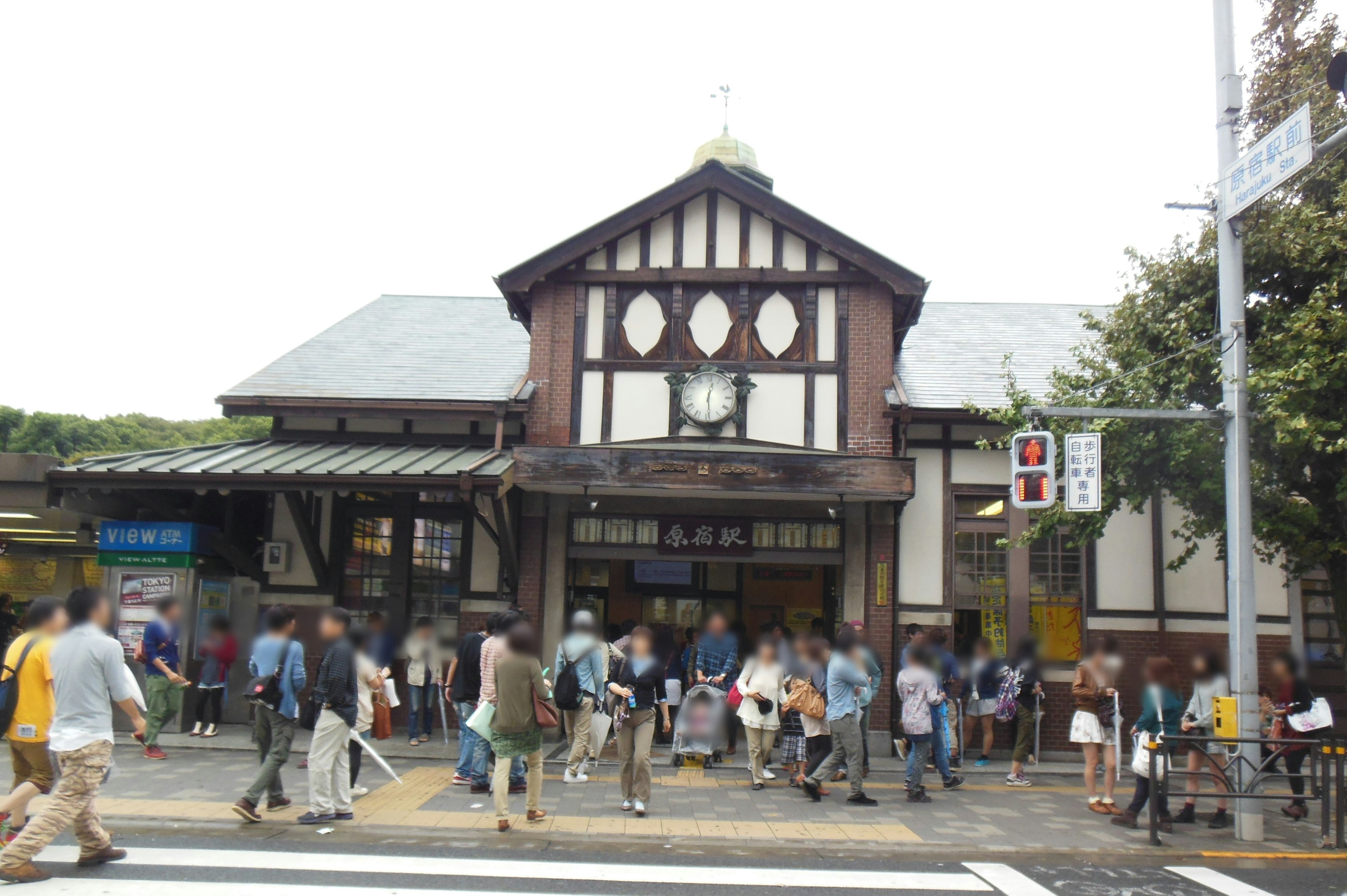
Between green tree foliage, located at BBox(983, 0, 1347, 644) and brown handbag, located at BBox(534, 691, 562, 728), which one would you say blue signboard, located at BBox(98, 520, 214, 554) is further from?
green tree foliage, located at BBox(983, 0, 1347, 644)

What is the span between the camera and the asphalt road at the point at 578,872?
669 centimetres

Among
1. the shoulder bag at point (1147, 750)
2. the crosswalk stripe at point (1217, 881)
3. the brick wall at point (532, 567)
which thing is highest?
the brick wall at point (532, 567)

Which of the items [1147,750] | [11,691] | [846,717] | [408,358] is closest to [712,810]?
[846,717]

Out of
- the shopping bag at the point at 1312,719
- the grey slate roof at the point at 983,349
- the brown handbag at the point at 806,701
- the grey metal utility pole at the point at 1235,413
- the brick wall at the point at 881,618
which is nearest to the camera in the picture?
the grey metal utility pole at the point at 1235,413

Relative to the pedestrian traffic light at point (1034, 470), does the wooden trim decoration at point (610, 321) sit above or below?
above

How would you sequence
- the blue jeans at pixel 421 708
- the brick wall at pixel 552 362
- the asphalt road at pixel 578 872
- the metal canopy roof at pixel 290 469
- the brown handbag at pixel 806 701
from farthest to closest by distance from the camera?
the brick wall at pixel 552 362 < the blue jeans at pixel 421 708 < the metal canopy roof at pixel 290 469 < the brown handbag at pixel 806 701 < the asphalt road at pixel 578 872

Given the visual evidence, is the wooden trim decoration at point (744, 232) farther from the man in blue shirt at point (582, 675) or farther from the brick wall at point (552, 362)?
the man in blue shirt at point (582, 675)

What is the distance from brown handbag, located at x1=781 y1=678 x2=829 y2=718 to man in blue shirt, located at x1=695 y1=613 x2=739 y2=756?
57.3 inches

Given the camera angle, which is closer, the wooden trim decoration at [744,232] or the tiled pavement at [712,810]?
the tiled pavement at [712,810]

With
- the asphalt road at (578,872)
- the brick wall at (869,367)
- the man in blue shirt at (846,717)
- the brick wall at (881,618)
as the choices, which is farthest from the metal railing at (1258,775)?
the brick wall at (869,367)

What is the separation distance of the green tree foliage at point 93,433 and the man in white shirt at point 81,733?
4122 cm

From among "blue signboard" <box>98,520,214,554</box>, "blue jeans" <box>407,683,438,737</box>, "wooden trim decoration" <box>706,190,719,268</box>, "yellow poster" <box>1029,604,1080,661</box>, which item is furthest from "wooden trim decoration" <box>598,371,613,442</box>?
"yellow poster" <box>1029,604,1080,661</box>

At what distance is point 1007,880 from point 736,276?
359 inches

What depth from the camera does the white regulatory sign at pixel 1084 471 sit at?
33.3 feet
